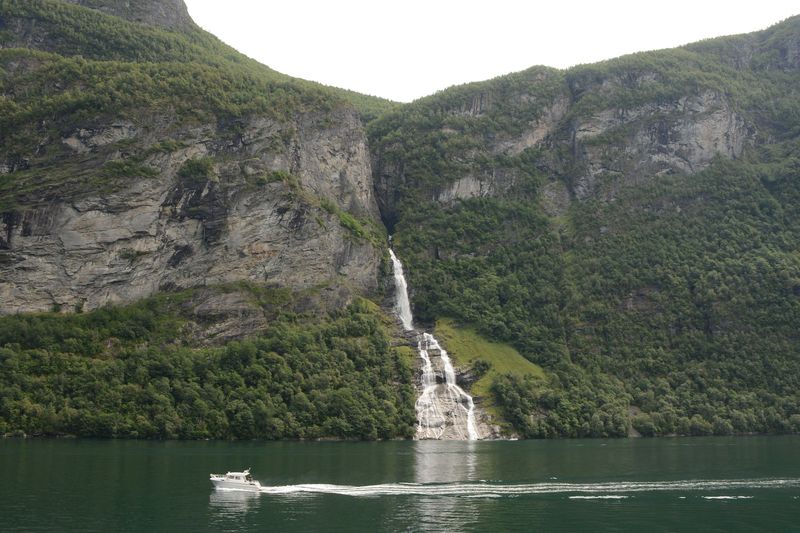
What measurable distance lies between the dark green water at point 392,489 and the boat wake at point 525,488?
0.19 metres

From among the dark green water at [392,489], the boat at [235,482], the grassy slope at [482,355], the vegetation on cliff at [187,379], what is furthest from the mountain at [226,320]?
the boat at [235,482]

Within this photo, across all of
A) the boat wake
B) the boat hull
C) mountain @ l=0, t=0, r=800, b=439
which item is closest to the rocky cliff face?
mountain @ l=0, t=0, r=800, b=439

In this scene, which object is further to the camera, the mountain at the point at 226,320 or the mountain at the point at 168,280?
the mountain at the point at 226,320

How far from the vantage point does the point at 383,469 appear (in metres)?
95.8

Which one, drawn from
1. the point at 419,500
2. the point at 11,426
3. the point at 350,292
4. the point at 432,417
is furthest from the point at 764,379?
the point at 11,426

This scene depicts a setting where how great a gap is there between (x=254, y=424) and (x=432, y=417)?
35.0 metres

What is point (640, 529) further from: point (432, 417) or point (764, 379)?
point (764, 379)

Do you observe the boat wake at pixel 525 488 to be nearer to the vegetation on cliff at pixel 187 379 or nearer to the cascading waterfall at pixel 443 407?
the vegetation on cliff at pixel 187 379

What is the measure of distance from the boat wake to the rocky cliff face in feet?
331

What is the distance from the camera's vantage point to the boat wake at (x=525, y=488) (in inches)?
3073

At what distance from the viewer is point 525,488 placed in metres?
81.9

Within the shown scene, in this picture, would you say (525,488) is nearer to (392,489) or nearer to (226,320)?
(392,489)

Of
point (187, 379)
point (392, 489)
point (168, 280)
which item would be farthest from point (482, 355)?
point (392, 489)

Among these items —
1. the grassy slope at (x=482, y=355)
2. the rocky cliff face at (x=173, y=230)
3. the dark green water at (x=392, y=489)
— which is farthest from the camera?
the grassy slope at (x=482, y=355)
